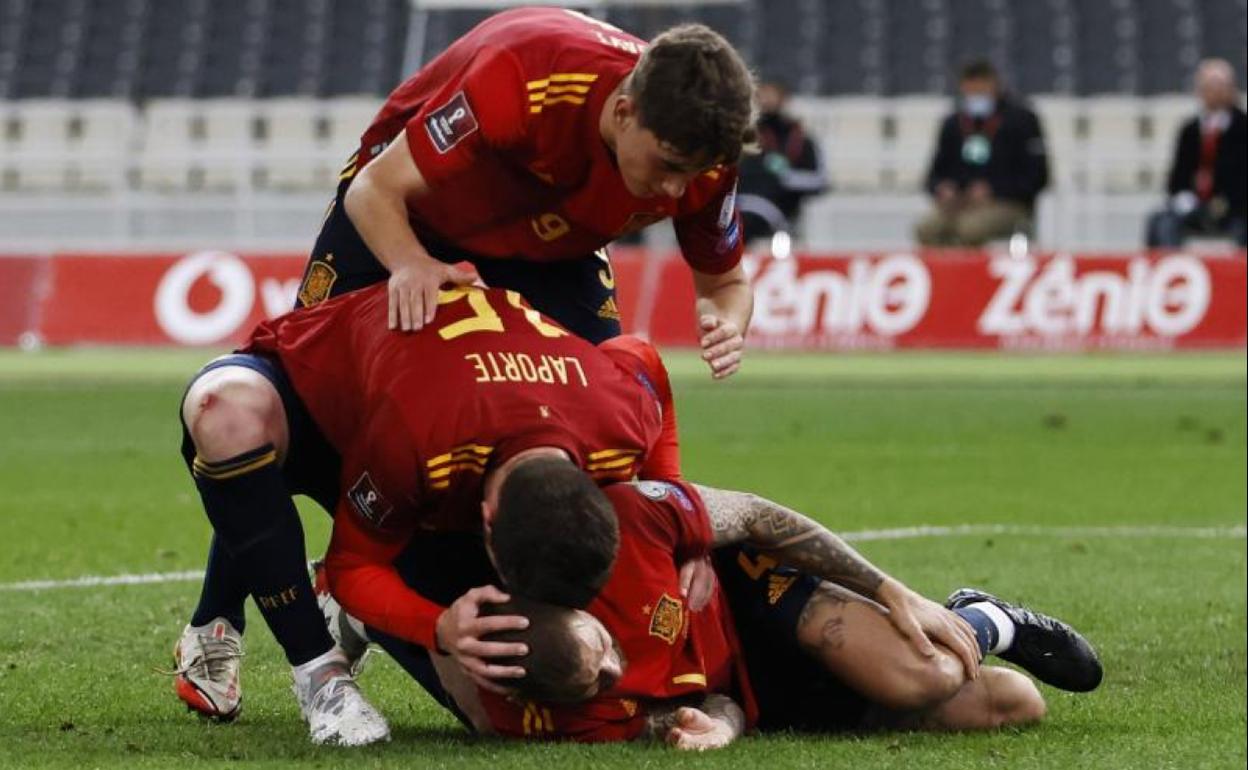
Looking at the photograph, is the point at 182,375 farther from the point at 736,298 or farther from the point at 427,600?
the point at 427,600

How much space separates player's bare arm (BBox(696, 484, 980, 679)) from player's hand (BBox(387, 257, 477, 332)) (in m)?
0.67

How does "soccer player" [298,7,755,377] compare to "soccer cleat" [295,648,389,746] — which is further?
"soccer player" [298,7,755,377]

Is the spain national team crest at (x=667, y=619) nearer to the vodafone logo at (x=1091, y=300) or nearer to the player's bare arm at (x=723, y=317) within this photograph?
the player's bare arm at (x=723, y=317)

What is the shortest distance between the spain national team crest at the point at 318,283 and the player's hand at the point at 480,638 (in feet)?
4.65

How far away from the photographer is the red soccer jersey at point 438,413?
4664 millimetres

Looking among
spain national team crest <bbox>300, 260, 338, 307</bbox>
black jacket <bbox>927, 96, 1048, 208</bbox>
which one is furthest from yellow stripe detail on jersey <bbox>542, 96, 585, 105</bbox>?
black jacket <bbox>927, 96, 1048, 208</bbox>

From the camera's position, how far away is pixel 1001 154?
18875 mm

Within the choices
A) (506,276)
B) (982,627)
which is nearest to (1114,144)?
(506,276)

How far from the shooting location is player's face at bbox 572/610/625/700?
4477 millimetres

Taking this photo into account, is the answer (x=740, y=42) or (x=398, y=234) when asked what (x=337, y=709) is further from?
(x=740, y=42)

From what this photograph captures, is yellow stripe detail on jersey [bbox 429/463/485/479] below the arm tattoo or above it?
above

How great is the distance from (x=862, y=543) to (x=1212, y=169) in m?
11.2

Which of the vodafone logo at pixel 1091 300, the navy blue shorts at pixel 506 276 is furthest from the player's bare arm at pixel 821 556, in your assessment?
the vodafone logo at pixel 1091 300

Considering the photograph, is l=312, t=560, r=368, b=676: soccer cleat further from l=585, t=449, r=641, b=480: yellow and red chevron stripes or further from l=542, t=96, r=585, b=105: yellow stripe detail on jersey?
l=542, t=96, r=585, b=105: yellow stripe detail on jersey
